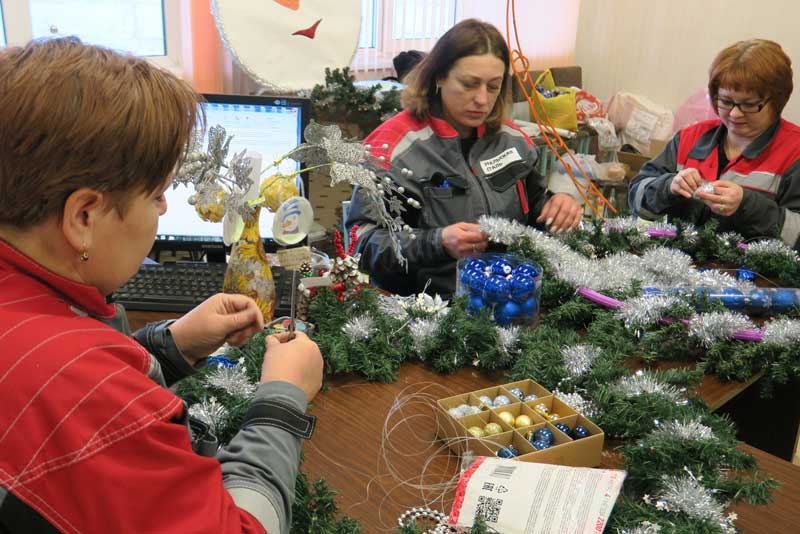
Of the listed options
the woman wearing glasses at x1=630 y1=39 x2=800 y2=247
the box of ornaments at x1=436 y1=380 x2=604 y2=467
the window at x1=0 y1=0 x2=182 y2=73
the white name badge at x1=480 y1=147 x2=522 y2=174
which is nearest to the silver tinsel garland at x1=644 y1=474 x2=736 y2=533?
the box of ornaments at x1=436 y1=380 x2=604 y2=467

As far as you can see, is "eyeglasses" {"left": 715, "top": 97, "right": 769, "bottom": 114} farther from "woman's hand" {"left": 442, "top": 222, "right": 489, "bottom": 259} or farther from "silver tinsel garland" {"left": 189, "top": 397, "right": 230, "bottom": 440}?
"silver tinsel garland" {"left": 189, "top": 397, "right": 230, "bottom": 440}

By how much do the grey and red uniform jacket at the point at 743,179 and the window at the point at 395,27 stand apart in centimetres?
197

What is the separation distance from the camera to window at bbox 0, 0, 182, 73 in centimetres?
286

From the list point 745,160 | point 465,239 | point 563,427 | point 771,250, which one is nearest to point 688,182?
point 745,160

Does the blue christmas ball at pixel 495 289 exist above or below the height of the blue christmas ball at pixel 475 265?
below

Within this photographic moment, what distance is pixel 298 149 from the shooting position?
53.1 inches

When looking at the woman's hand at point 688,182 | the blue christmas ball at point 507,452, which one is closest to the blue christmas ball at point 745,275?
the woman's hand at point 688,182

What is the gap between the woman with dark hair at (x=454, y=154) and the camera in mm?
2062

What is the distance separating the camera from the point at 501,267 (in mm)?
1519

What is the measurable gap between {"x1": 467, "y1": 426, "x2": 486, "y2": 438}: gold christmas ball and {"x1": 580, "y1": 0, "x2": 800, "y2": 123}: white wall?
13.9ft

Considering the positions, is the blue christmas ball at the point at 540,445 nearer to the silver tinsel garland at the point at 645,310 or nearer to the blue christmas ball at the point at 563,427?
the blue christmas ball at the point at 563,427

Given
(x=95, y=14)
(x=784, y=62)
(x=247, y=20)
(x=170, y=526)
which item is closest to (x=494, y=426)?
(x=170, y=526)

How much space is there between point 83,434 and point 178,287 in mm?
1012

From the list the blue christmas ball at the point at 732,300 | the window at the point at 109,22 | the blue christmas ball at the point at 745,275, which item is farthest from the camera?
the window at the point at 109,22
